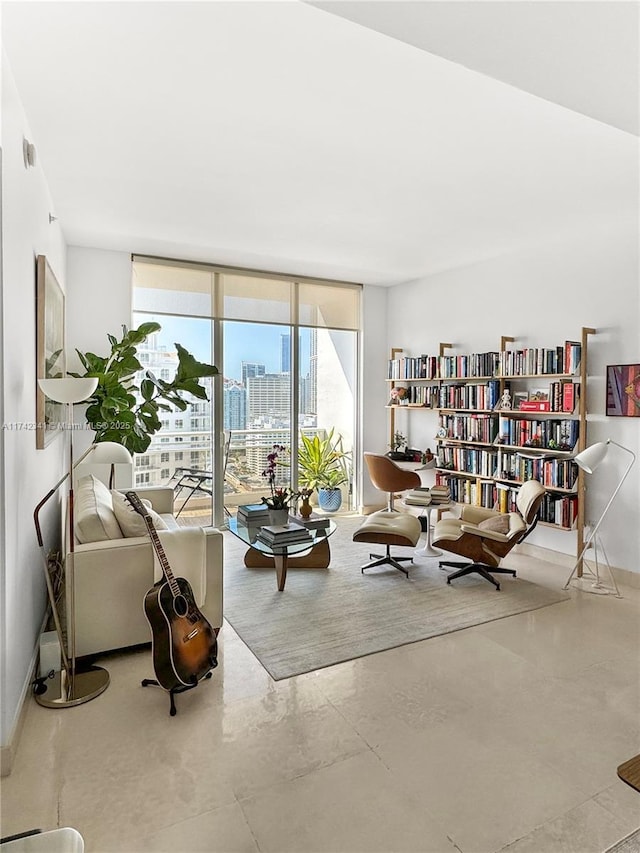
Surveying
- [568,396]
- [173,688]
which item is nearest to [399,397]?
[568,396]

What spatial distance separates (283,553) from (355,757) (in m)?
1.72

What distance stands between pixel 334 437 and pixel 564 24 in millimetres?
5371

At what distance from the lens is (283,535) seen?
3.94 m

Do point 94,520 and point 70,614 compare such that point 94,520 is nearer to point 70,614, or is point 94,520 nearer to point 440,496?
point 70,614

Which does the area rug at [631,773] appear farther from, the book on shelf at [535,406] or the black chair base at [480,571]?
the book on shelf at [535,406]

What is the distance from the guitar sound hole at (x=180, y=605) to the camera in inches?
102

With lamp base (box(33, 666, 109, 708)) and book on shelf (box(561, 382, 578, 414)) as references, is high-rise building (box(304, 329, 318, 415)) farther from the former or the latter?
lamp base (box(33, 666, 109, 708))

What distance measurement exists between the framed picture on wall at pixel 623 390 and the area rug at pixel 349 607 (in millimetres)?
1497

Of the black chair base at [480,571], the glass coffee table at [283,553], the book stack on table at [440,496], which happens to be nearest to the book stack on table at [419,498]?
the book stack on table at [440,496]

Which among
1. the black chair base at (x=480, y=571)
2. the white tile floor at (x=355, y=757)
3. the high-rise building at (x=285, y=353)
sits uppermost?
the high-rise building at (x=285, y=353)

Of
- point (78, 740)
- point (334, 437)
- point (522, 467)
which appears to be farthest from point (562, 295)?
point (78, 740)

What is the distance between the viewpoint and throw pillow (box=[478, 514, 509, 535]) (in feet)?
14.1

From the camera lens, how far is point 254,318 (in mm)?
6086

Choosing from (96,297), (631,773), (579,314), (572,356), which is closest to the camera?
(631,773)
